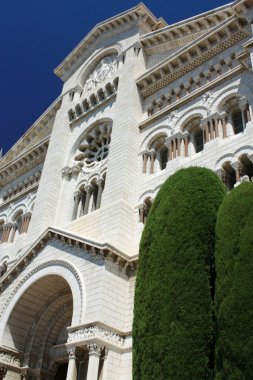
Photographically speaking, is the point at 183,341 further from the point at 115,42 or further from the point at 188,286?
the point at 115,42

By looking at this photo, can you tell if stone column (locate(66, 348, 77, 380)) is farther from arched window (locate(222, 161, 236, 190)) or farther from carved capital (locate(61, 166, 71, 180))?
carved capital (locate(61, 166, 71, 180))

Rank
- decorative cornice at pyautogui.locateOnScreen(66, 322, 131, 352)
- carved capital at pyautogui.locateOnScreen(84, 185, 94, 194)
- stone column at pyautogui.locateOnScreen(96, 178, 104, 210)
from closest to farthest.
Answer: decorative cornice at pyautogui.locateOnScreen(66, 322, 131, 352), stone column at pyautogui.locateOnScreen(96, 178, 104, 210), carved capital at pyautogui.locateOnScreen(84, 185, 94, 194)

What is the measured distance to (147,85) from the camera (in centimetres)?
2311

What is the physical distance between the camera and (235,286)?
32.1ft

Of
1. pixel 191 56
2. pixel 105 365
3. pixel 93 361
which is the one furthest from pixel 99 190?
pixel 93 361

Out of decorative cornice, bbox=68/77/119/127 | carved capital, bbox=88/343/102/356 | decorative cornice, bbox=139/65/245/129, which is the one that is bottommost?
carved capital, bbox=88/343/102/356

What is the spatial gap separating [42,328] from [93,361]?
16.7 ft

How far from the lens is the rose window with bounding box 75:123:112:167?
23.7 meters

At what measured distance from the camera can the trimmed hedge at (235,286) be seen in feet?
29.6

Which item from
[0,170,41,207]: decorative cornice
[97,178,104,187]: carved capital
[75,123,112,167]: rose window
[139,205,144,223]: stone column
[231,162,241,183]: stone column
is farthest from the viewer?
[0,170,41,207]: decorative cornice

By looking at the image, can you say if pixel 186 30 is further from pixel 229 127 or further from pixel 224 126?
pixel 229 127

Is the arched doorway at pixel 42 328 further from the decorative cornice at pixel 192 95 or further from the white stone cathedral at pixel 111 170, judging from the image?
the decorative cornice at pixel 192 95

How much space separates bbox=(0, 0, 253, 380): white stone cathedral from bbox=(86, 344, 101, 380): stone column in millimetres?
31

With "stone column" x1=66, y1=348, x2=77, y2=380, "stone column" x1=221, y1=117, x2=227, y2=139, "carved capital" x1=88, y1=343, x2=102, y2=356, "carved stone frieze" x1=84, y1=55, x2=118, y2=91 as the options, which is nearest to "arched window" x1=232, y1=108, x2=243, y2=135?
"stone column" x1=221, y1=117, x2=227, y2=139
